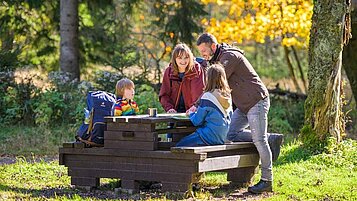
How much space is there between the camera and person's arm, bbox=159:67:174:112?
30.2 feet

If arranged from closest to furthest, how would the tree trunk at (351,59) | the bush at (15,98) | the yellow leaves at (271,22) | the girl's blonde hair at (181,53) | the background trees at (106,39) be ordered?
the girl's blonde hair at (181,53), the tree trunk at (351,59), the bush at (15,98), the background trees at (106,39), the yellow leaves at (271,22)

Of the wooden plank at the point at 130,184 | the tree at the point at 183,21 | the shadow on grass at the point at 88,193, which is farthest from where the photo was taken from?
the tree at the point at 183,21

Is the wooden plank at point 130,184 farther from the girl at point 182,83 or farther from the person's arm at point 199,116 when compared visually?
the girl at point 182,83

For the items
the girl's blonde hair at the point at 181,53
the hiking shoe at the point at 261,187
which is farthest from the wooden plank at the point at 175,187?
the girl's blonde hair at the point at 181,53

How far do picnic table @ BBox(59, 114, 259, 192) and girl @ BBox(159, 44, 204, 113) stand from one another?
48 cm

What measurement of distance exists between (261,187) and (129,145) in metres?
1.57

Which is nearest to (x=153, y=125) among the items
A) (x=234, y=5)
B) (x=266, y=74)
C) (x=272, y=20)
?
(x=272, y=20)

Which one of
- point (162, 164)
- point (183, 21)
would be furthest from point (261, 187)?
point (183, 21)

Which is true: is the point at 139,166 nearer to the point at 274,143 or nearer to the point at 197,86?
the point at 197,86

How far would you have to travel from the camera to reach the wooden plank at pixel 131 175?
7.91 meters

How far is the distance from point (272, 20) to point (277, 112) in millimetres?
2295

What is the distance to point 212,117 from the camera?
806 centimetres

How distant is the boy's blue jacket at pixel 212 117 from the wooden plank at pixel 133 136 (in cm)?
49

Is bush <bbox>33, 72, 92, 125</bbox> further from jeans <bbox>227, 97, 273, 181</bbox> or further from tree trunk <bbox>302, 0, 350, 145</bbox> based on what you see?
jeans <bbox>227, 97, 273, 181</bbox>
